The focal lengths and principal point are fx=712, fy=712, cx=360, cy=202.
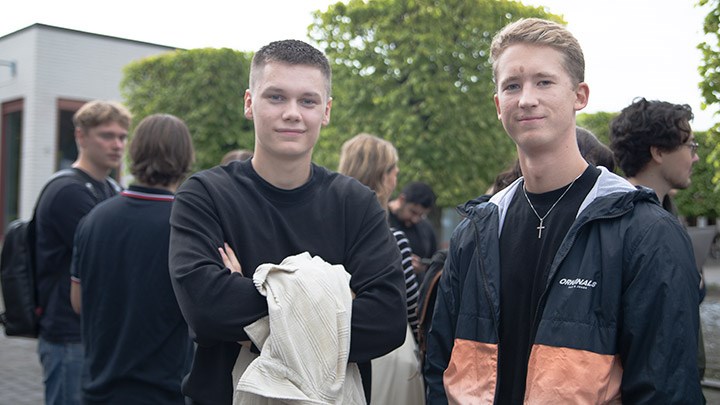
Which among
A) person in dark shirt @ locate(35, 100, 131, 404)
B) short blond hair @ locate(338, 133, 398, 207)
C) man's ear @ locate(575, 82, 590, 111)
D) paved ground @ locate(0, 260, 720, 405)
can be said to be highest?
man's ear @ locate(575, 82, 590, 111)

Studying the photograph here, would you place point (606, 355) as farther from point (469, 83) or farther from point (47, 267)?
point (469, 83)

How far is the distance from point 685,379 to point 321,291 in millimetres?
1077

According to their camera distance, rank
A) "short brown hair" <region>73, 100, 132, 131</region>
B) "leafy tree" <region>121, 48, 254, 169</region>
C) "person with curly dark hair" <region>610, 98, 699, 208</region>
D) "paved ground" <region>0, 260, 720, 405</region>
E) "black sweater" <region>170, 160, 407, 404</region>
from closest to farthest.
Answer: "black sweater" <region>170, 160, 407, 404</region>
"person with curly dark hair" <region>610, 98, 699, 208</region>
"short brown hair" <region>73, 100, 132, 131</region>
"paved ground" <region>0, 260, 720, 405</region>
"leafy tree" <region>121, 48, 254, 169</region>

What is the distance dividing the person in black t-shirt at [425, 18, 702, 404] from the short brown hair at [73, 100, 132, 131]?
2784mm

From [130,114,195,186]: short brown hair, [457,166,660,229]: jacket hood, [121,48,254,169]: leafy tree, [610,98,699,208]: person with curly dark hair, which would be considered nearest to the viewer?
[457,166,660,229]: jacket hood

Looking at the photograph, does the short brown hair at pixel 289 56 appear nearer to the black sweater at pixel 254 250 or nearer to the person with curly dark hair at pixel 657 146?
the black sweater at pixel 254 250

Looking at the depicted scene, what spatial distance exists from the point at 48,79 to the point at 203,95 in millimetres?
6789

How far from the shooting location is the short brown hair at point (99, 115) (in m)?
4.45

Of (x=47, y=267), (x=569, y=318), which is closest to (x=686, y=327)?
(x=569, y=318)

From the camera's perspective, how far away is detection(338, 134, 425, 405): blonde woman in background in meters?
3.49

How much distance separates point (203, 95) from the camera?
22172 millimetres

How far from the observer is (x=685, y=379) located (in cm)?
193

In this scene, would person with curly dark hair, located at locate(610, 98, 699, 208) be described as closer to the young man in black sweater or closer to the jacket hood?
the jacket hood

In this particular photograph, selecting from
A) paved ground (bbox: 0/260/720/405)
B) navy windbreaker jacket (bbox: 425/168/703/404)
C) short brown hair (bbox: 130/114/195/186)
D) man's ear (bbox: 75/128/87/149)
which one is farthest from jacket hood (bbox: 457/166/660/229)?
paved ground (bbox: 0/260/720/405)
